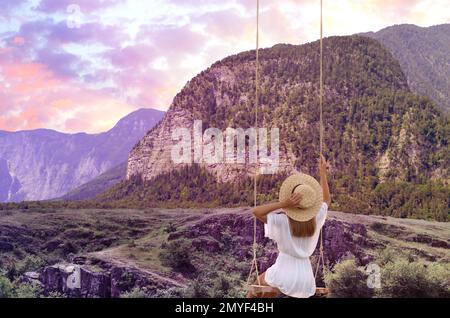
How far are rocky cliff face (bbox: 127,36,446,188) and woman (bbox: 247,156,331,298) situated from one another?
515 inches

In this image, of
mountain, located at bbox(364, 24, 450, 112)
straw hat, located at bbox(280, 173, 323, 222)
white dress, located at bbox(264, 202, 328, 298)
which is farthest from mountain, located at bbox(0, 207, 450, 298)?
mountain, located at bbox(364, 24, 450, 112)

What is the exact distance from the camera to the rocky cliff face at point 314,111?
18.8 meters

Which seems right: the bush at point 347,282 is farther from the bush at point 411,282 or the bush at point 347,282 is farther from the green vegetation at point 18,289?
the green vegetation at point 18,289

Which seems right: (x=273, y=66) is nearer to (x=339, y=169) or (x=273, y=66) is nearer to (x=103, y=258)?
(x=339, y=169)

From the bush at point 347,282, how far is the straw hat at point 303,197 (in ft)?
23.8

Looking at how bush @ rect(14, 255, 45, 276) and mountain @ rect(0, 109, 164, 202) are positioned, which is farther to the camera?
mountain @ rect(0, 109, 164, 202)

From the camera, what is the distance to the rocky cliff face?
18.8 m

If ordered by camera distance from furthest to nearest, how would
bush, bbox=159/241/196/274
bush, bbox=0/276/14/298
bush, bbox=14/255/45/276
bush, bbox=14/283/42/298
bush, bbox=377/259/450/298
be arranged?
bush, bbox=159/241/196/274, bush, bbox=14/255/45/276, bush, bbox=377/259/450/298, bush, bbox=14/283/42/298, bush, bbox=0/276/14/298

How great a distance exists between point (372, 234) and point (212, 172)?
521 centimetres

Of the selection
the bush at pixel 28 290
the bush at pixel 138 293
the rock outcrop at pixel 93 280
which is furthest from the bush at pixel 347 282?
the bush at pixel 28 290

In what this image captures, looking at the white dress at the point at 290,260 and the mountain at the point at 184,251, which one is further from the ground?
the white dress at the point at 290,260

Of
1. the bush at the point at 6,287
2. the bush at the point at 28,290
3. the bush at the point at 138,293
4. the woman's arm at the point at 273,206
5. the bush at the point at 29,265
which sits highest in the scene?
the woman's arm at the point at 273,206

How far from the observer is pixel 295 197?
15.9 ft

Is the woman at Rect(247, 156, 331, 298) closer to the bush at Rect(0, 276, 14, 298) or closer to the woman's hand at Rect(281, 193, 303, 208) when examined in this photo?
the woman's hand at Rect(281, 193, 303, 208)
